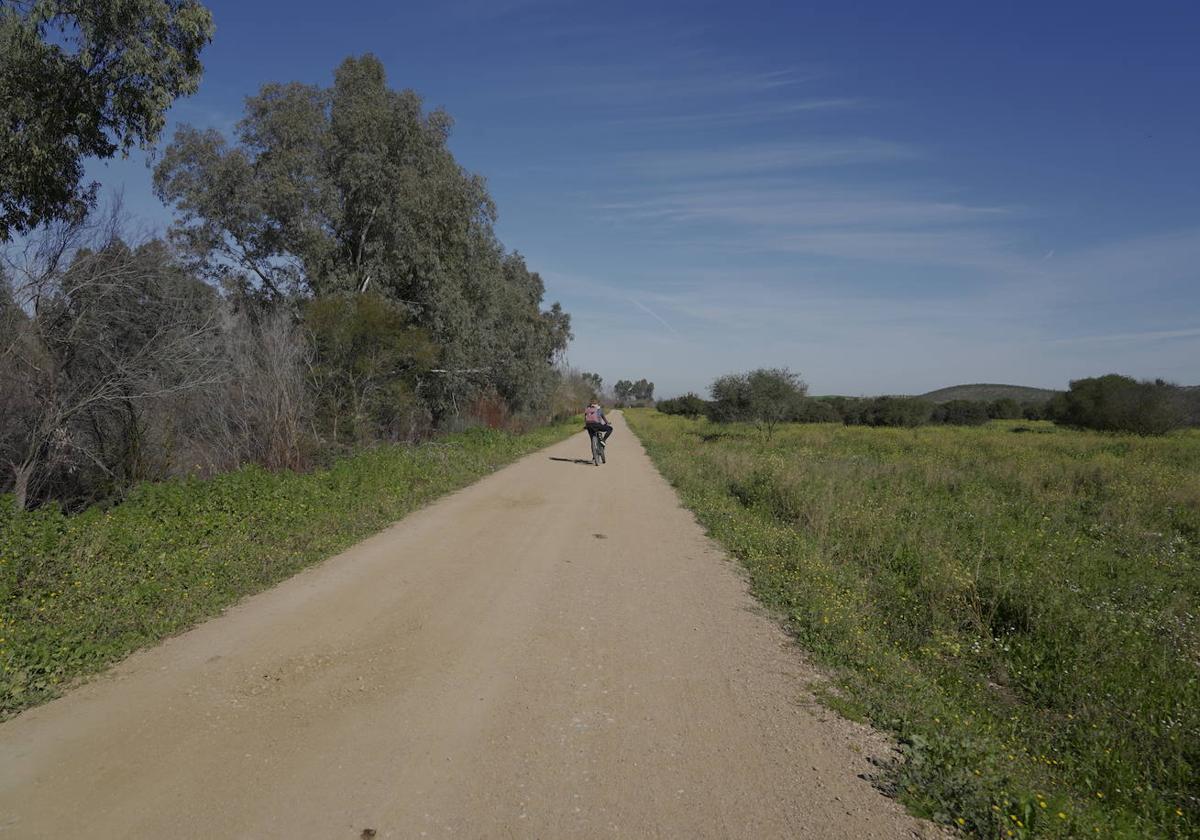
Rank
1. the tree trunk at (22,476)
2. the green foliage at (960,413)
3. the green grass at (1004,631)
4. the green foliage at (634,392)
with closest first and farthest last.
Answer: the green grass at (1004,631)
the tree trunk at (22,476)
the green foliage at (960,413)
the green foliage at (634,392)

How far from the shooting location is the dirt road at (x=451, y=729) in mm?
3045

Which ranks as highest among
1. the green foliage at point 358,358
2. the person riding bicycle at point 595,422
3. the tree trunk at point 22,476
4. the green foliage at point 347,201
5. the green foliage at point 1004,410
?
the green foliage at point 347,201

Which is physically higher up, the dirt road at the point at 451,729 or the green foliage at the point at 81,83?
the green foliage at the point at 81,83

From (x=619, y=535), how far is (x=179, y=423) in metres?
9.66

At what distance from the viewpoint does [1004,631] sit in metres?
7.26

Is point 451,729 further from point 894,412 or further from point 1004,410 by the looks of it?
point 1004,410

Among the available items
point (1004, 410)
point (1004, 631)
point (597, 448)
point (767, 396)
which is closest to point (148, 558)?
point (1004, 631)

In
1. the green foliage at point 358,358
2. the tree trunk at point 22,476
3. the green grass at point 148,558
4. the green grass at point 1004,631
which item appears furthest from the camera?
the green foliage at point 358,358

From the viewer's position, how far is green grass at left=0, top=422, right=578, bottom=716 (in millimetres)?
4718

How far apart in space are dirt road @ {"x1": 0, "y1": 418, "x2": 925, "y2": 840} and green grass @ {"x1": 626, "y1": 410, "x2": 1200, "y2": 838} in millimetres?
541

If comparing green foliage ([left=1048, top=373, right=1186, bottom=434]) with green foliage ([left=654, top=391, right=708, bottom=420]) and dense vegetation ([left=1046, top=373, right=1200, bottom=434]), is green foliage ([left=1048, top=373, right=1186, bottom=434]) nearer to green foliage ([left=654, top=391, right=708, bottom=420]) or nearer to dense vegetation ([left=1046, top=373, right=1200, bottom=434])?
dense vegetation ([left=1046, top=373, right=1200, bottom=434])

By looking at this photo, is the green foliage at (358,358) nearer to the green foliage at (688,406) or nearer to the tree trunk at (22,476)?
the tree trunk at (22,476)

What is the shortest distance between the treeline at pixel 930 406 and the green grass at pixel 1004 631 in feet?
76.1

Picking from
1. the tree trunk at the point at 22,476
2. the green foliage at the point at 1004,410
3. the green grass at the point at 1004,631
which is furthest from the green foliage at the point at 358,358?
the green foliage at the point at 1004,410
